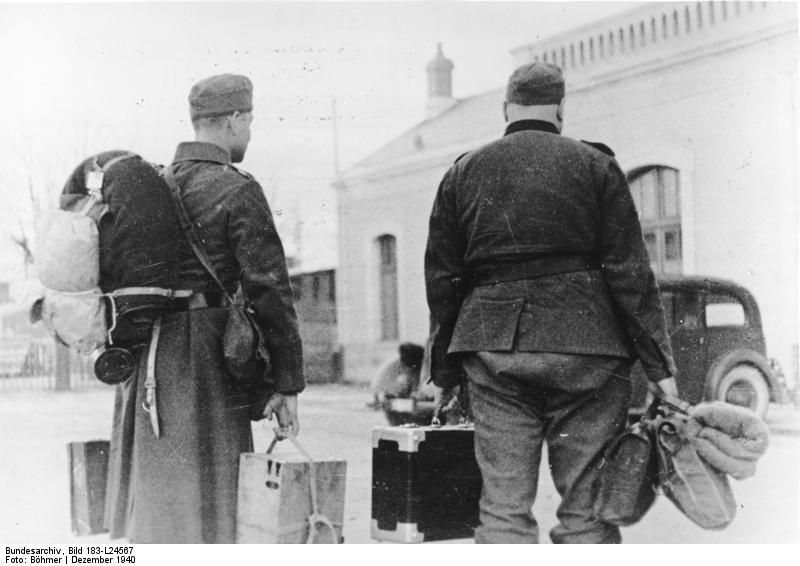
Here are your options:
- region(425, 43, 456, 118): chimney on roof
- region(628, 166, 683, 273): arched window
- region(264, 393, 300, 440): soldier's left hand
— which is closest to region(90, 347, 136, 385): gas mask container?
region(264, 393, 300, 440): soldier's left hand

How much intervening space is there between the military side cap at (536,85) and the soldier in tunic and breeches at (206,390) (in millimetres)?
943

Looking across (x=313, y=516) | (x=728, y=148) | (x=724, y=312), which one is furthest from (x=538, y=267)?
(x=728, y=148)

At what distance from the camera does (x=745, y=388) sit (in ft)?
25.2

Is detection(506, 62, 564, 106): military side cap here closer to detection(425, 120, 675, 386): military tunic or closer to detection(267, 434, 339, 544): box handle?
detection(425, 120, 675, 386): military tunic

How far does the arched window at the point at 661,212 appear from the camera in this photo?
9898 millimetres

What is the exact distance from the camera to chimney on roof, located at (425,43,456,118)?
5.82 m

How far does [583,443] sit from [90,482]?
1716 mm

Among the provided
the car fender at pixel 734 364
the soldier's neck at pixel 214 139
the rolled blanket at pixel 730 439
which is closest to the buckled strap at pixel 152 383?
the soldier's neck at pixel 214 139

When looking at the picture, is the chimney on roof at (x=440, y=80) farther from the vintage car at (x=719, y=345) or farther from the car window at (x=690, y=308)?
the car window at (x=690, y=308)

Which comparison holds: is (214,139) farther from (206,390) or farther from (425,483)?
(425,483)

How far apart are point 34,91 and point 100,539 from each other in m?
2.22

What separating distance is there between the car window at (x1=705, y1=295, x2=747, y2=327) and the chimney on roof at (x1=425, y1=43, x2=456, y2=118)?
2.82 meters

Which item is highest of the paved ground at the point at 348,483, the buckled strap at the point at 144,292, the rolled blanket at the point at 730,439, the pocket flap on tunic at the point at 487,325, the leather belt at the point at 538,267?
the leather belt at the point at 538,267

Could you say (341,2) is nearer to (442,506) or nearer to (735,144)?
(442,506)
